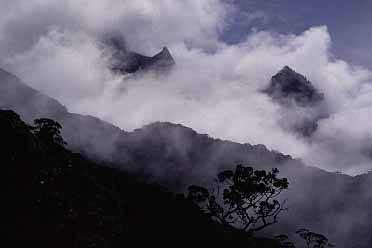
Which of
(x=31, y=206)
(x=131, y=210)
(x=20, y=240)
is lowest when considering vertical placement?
(x=20, y=240)

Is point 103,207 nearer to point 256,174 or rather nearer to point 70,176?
point 70,176

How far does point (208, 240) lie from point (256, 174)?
11766 mm

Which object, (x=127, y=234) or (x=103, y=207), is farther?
(x=127, y=234)

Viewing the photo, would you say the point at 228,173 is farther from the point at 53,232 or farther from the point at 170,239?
the point at 53,232

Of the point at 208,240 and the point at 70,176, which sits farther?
the point at 208,240

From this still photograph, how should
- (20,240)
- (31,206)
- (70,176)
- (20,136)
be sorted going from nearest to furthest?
(20,240)
(31,206)
(20,136)
(70,176)

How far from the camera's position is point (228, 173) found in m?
54.6

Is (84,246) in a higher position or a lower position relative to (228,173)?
lower

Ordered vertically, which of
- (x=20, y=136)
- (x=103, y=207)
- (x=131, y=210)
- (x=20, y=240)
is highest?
→ (x=131, y=210)

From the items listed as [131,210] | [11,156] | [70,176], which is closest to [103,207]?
[70,176]

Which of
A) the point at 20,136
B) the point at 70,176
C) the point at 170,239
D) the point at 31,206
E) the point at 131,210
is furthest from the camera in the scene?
the point at 131,210

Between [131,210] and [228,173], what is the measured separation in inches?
993

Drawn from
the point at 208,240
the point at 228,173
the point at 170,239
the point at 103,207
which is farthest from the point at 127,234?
the point at 103,207

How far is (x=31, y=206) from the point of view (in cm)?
2197
